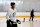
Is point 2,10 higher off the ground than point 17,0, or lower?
lower

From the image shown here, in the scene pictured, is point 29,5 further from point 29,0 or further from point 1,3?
point 1,3

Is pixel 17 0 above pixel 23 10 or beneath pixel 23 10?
above

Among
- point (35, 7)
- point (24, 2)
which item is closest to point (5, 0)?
point (24, 2)

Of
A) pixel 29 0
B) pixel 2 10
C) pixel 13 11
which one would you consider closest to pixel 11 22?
pixel 13 11

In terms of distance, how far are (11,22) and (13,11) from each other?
360 mm

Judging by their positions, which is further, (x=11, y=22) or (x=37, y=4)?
(x=37, y=4)

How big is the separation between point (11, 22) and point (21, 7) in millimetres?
11020

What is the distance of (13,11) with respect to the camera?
9.73ft

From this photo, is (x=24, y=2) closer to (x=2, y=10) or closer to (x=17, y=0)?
(x=17, y=0)

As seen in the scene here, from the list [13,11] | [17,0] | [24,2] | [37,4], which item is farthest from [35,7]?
[13,11]

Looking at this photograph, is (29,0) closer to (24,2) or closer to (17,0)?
(24,2)

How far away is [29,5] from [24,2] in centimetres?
87

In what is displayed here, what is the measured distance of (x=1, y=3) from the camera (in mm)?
13461

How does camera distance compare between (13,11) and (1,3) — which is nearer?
(13,11)
